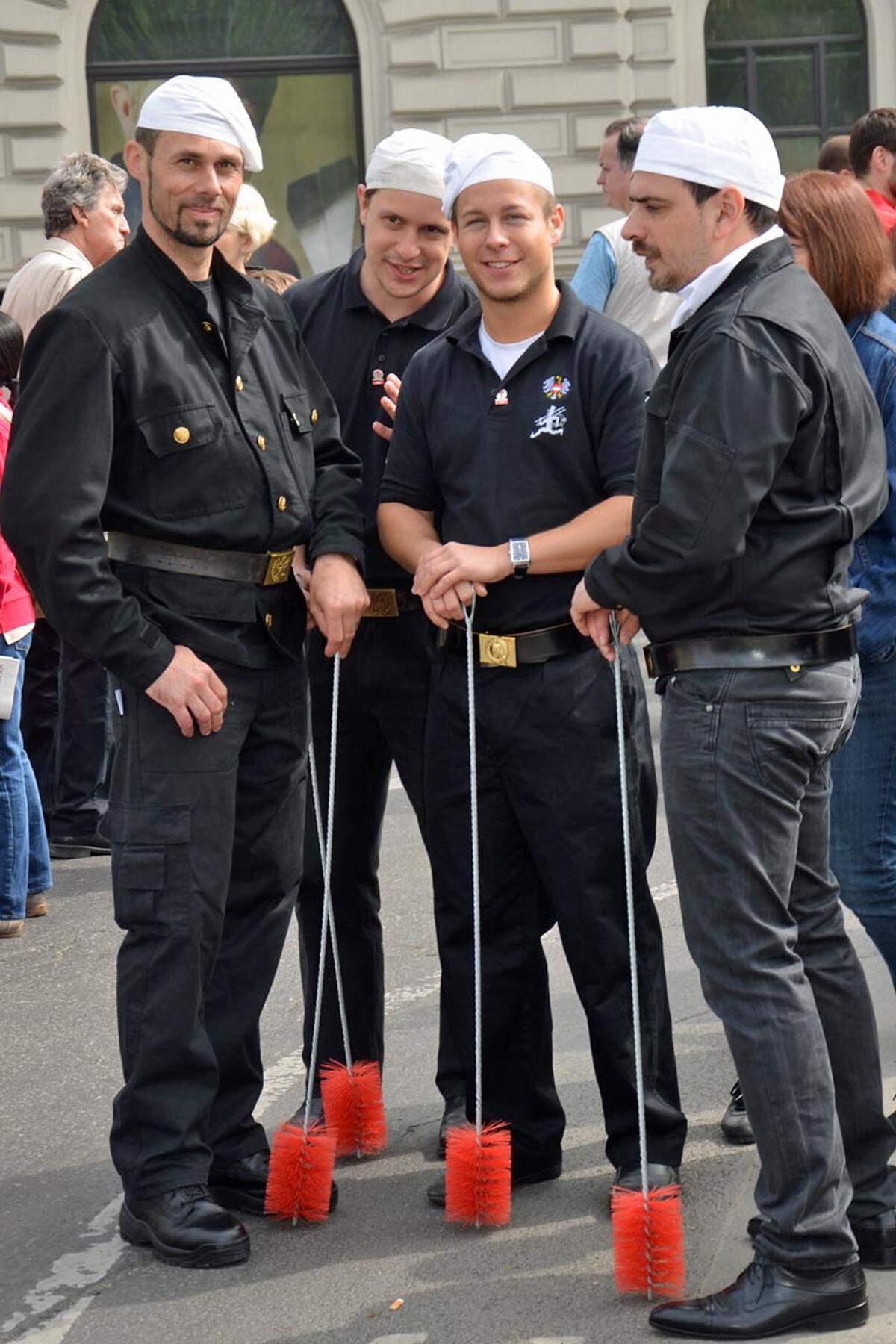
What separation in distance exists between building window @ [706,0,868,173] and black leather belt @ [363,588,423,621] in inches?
463

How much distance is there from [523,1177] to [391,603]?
48.5 inches

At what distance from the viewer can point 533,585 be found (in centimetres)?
388

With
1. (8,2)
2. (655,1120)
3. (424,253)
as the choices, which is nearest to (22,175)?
(8,2)

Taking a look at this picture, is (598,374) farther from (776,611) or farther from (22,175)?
(22,175)

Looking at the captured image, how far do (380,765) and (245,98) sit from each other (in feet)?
38.6

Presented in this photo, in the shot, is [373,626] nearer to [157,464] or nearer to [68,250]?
[157,464]

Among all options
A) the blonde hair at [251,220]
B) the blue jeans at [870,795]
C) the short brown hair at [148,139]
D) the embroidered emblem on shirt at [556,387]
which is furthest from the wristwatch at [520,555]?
the blonde hair at [251,220]

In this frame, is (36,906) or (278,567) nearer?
(278,567)

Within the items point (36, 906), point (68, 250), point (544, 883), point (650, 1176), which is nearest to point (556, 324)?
point (544, 883)

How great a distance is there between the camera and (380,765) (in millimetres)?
4441

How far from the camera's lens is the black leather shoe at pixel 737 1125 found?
4211 millimetres

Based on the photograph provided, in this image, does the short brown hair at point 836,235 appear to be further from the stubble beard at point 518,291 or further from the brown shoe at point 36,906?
the brown shoe at point 36,906

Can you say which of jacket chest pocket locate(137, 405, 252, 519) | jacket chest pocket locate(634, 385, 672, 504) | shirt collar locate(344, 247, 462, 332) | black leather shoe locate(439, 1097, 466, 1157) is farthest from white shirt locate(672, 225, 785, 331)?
black leather shoe locate(439, 1097, 466, 1157)

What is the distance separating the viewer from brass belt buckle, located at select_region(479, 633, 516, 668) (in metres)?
3.87
